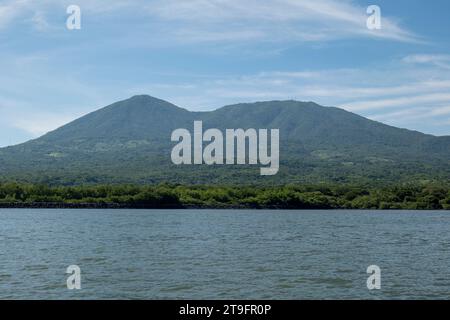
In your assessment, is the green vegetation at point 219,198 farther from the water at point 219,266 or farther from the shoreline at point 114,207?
the water at point 219,266

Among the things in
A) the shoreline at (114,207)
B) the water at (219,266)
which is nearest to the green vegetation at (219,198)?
the shoreline at (114,207)

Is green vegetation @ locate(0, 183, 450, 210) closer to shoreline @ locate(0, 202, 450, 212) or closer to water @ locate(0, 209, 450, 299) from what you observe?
shoreline @ locate(0, 202, 450, 212)

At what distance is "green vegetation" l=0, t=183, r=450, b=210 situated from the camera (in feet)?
385

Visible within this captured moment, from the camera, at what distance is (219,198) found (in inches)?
4845

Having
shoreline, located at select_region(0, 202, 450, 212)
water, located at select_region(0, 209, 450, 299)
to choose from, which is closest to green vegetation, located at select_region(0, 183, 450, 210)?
shoreline, located at select_region(0, 202, 450, 212)

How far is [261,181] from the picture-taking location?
614 ft

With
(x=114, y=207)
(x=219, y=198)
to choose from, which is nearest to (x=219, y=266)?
(x=114, y=207)

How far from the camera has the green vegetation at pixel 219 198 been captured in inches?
4621

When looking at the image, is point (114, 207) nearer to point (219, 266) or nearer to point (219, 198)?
point (219, 198)

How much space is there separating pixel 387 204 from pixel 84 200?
6228 centimetres

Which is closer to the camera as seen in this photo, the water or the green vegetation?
the water

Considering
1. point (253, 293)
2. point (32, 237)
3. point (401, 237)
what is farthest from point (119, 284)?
point (401, 237)

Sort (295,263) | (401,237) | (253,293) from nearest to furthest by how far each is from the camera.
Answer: (253,293), (295,263), (401,237)
